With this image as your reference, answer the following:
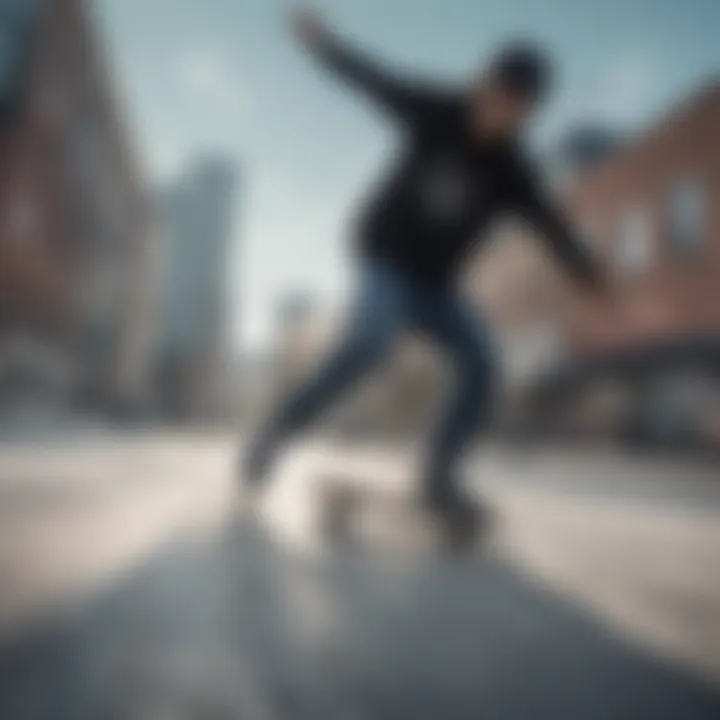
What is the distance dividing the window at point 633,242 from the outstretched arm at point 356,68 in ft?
37.4

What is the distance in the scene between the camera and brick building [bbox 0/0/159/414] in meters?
10.0

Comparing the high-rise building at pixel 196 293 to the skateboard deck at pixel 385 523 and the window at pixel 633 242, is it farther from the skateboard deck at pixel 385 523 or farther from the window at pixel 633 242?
the window at pixel 633 242

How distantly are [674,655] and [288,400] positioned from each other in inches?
57.2

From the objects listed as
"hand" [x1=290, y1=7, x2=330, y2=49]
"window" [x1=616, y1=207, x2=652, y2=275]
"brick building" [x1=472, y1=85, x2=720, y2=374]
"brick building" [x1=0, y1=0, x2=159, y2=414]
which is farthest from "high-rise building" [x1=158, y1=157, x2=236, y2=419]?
"window" [x1=616, y1=207, x2=652, y2=275]

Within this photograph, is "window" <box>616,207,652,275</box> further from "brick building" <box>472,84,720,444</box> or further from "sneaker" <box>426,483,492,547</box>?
"sneaker" <box>426,483,492,547</box>

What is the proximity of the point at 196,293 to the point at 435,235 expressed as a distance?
33.2 meters

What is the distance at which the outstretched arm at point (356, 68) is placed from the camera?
2.04 metres

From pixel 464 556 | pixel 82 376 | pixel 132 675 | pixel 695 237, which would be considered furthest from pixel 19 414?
pixel 695 237

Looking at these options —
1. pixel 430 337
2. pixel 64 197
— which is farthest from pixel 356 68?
pixel 64 197

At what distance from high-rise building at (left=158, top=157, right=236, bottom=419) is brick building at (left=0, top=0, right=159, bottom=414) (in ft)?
4.36

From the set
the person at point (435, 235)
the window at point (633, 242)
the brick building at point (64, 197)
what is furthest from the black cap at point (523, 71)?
the window at point (633, 242)

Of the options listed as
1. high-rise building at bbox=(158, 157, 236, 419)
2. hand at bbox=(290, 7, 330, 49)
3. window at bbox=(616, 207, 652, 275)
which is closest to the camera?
hand at bbox=(290, 7, 330, 49)

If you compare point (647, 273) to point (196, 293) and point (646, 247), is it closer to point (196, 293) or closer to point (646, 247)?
point (646, 247)

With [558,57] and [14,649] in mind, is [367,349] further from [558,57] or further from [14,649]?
[14,649]
